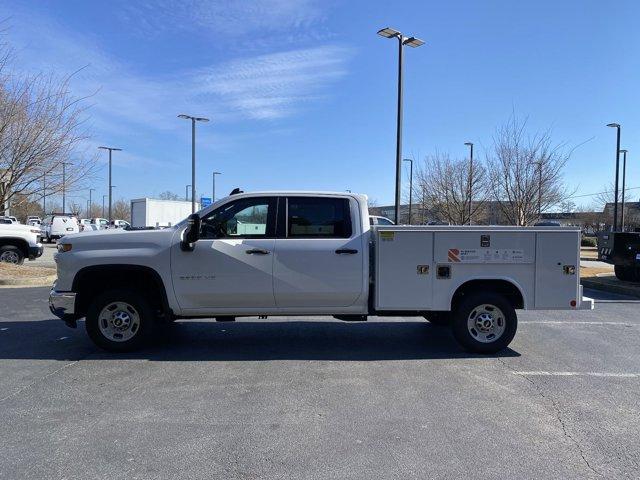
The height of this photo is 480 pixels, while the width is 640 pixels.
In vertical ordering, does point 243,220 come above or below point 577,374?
above

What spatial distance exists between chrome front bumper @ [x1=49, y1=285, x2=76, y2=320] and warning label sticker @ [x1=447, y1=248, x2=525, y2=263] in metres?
4.74

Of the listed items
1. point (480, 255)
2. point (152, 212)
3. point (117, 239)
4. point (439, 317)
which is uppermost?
point (152, 212)

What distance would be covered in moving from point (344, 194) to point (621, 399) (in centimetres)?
381

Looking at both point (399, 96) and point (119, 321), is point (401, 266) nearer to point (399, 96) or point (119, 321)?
point (119, 321)

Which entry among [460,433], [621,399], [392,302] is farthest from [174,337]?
[621,399]

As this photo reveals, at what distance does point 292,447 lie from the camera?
3957 millimetres

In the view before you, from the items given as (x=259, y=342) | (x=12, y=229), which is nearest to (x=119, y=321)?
(x=259, y=342)

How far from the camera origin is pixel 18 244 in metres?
15.7

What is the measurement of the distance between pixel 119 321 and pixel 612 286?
12.6m

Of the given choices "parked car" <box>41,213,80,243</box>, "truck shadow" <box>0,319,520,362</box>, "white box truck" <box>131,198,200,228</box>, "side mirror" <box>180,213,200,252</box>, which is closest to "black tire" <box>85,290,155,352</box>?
"truck shadow" <box>0,319,520,362</box>

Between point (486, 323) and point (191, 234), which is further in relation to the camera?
point (486, 323)

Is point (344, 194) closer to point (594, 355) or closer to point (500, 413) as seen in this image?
point (500, 413)

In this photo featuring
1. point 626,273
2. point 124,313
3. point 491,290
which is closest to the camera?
point 124,313

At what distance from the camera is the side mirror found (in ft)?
20.7
